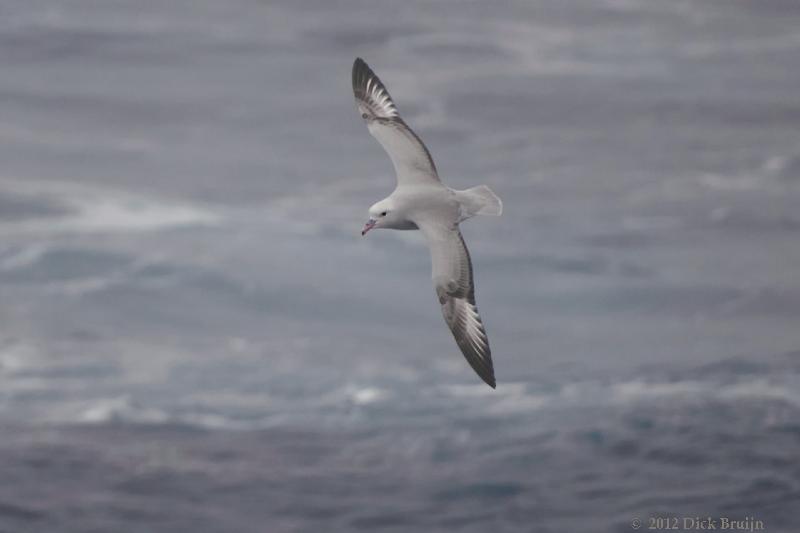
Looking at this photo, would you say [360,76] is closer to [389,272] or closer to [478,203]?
[478,203]

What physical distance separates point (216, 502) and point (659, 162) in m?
51.2

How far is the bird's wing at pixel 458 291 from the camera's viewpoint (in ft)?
98.6

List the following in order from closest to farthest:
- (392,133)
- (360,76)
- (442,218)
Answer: (442,218) → (392,133) → (360,76)

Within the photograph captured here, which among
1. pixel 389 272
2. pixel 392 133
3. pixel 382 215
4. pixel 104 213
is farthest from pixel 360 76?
pixel 104 213

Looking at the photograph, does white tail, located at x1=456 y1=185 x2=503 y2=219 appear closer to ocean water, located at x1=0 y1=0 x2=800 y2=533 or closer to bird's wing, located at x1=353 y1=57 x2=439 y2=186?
bird's wing, located at x1=353 y1=57 x2=439 y2=186

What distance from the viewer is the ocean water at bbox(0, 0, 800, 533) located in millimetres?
82312

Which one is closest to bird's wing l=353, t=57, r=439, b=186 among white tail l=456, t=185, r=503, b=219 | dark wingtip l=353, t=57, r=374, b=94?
dark wingtip l=353, t=57, r=374, b=94

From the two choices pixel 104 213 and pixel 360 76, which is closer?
pixel 360 76


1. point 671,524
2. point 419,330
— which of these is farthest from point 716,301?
point 671,524

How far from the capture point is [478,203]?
98.6 feet

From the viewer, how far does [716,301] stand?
4026 inches

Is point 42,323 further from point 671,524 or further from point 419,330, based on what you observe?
point 671,524

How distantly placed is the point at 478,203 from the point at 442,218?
0.68m

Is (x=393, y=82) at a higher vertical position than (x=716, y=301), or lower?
higher
